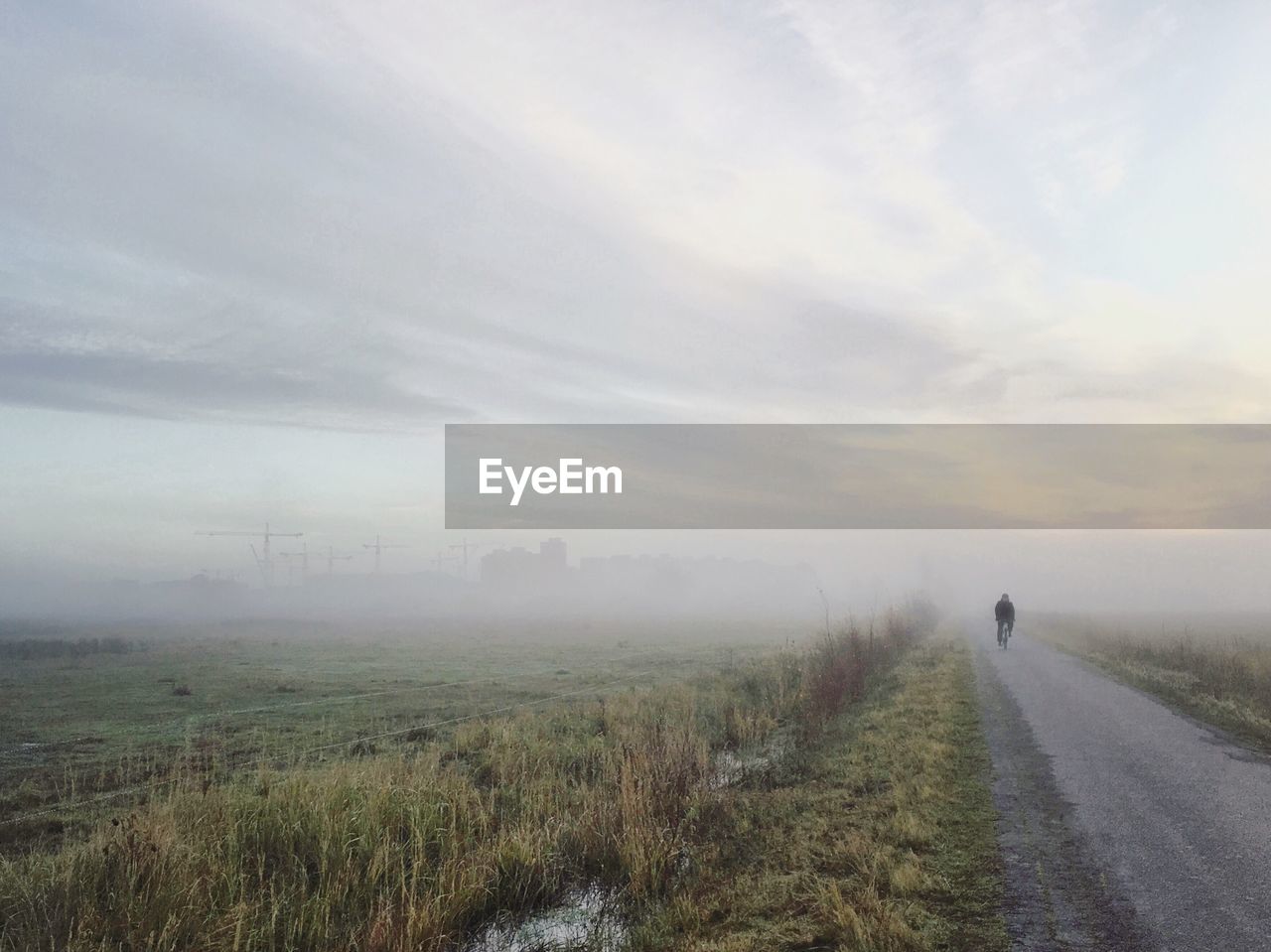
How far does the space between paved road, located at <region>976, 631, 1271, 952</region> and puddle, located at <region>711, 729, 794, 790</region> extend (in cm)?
376

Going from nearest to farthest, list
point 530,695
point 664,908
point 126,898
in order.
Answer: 1. point 126,898
2. point 664,908
3. point 530,695

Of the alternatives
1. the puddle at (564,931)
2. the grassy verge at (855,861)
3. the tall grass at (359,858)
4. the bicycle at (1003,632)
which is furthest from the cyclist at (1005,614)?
the puddle at (564,931)

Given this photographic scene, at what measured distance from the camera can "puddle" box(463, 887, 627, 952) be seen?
7.13 meters

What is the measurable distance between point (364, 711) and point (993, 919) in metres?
20.8

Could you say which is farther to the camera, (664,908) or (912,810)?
(912,810)

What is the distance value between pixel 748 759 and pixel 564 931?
7527 millimetres

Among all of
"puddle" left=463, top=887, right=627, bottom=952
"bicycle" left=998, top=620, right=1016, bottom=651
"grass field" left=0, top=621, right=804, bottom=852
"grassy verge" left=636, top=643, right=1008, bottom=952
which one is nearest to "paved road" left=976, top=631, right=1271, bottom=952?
"grassy verge" left=636, top=643, right=1008, bottom=952

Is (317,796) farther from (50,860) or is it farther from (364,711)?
(364,711)

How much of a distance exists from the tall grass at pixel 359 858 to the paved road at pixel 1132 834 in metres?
3.75

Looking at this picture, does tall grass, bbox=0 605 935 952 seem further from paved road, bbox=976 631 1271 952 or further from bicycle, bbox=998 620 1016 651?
bicycle, bbox=998 620 1016 651

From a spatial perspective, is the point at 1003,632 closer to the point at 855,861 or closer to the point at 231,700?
the point at 855,861

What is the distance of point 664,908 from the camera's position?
24.3 feet

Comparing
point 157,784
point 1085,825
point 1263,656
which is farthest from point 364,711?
point 1263,656

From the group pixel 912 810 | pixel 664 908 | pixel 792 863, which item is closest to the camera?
pixel 664 908
